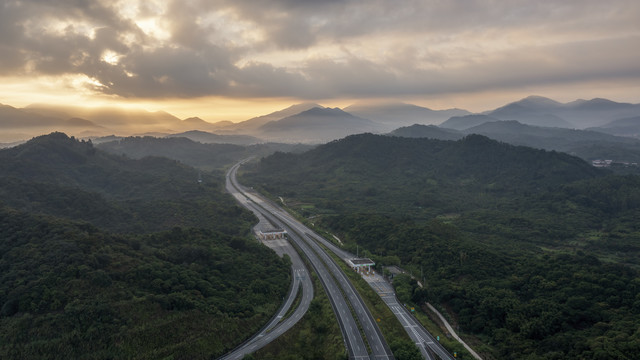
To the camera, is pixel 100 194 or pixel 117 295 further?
pixel 100 194

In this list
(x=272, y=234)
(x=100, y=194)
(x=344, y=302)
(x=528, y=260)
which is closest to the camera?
(x=344, y=302)

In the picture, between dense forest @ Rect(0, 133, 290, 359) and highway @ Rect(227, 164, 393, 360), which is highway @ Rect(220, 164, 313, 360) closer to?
dense forest @ Rect(0, 133, 290, 359)

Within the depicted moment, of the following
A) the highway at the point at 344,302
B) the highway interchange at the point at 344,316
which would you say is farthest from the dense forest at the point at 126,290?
the highway at the point at 344,302

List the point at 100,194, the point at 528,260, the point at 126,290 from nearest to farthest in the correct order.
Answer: the point at 126,290, the point at 528,260, the point at 100,194

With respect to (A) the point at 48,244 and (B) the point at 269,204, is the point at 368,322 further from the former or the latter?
(B) the point at 269,204

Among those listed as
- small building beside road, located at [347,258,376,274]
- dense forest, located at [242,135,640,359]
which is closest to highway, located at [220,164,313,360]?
small building beside road, located at [347,258,376,274]

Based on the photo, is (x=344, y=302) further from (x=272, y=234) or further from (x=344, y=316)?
(x=272, y=234)

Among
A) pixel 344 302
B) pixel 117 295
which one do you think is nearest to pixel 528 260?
pixel 344 302

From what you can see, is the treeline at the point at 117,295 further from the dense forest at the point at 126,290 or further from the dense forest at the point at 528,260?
the dense forest at the point at 528,260
